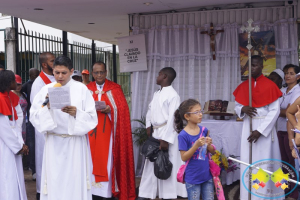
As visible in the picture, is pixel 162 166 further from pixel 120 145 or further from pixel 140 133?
pixel 140 133

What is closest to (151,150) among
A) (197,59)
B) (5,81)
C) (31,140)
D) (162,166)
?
(162,166)

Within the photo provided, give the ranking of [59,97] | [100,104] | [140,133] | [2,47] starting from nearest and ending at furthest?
[59,97] < [100,104] < [140,133] < [2,47]

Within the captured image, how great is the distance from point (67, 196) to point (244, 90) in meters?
3.02

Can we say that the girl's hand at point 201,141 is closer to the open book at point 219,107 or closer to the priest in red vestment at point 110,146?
the priest in red vestment at point 110,146

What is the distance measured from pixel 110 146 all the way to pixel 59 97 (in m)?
2.31

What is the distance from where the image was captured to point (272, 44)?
8078 mm

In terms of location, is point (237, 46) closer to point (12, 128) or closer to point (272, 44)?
point (272, 44)

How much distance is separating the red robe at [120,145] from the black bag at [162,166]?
67 centimetres

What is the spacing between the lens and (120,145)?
23.5 ft

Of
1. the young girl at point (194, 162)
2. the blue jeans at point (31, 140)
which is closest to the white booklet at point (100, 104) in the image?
the young girl at point (194, 162)

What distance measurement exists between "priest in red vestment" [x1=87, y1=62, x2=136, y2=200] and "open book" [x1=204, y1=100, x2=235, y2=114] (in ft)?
5.47

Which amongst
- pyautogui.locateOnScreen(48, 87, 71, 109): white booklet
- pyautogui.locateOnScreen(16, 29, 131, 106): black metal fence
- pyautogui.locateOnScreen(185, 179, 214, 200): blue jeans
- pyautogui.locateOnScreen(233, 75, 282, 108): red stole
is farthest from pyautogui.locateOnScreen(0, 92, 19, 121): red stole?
pyautogui.locateOnScreen(16, 29, 131, 106): black metal fence

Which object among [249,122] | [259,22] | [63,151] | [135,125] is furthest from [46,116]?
[259,22]

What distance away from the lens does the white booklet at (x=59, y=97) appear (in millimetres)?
4984
